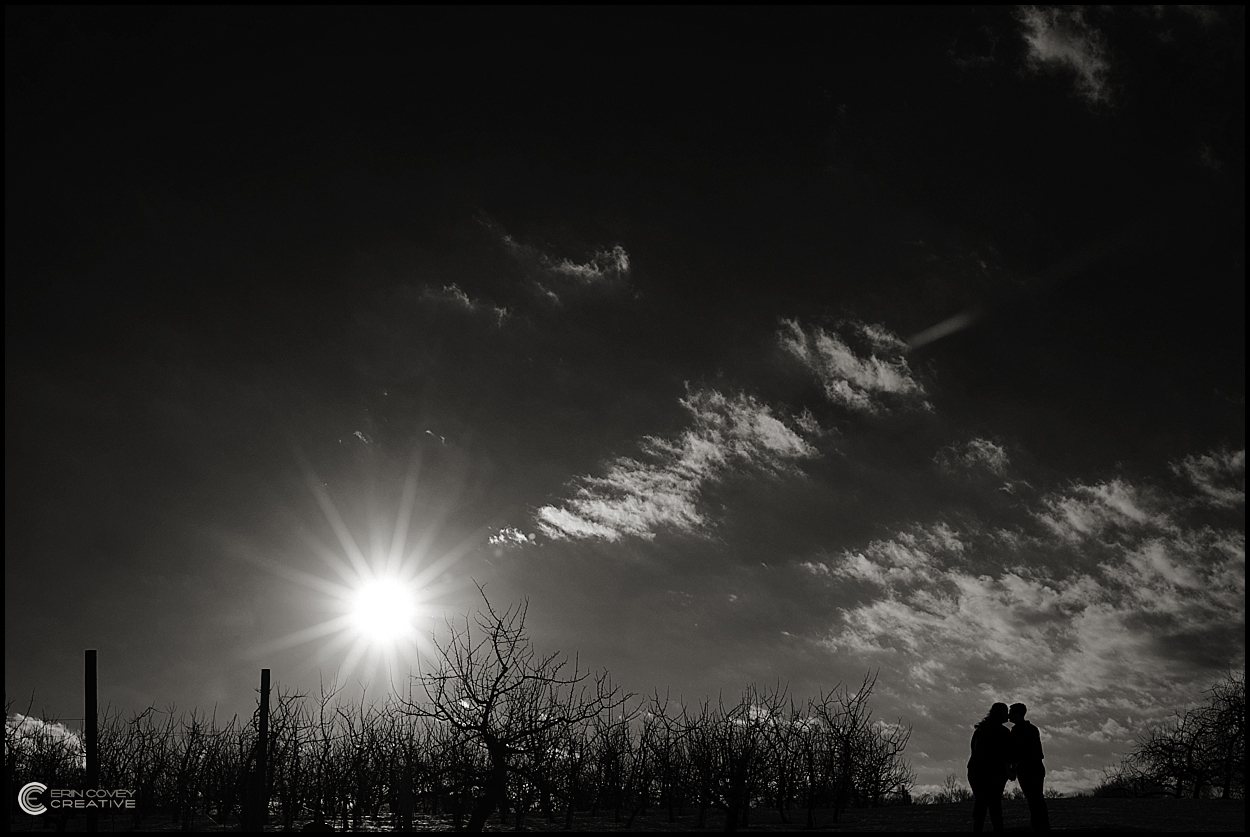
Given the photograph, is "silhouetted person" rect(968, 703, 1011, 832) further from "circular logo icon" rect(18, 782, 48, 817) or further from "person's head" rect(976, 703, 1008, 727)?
"circular logo icon" rect(18, 782, 48, 817)

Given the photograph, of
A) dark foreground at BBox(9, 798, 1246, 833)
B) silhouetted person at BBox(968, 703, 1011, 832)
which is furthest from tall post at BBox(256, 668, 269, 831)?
silhouetted person at BBox(968, 703, 1011, 832)

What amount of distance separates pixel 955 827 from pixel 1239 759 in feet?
74.6

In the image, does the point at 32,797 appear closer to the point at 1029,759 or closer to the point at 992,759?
the point at 992,759

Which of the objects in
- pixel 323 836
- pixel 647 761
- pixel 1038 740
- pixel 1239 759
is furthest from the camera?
pixel 1239 759

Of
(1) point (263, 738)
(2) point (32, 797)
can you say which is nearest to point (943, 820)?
(1) point (263, 738)

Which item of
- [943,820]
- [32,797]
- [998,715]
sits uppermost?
[998,715]

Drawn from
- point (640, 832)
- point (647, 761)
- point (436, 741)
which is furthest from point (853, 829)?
point (436, 741)

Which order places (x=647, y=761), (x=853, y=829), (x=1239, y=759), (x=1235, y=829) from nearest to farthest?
1. (x=1235, y=829)
2. (x=853, y=829)
3. (x=647, y=761)
4. (x=1239, y=759)

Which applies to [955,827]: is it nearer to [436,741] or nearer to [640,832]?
[640,832]

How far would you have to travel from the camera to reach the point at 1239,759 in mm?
31828

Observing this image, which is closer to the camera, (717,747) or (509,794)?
(509,794)

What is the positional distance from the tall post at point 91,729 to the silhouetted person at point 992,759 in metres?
15.5

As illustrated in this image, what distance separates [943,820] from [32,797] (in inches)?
812

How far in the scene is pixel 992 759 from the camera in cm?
1268
